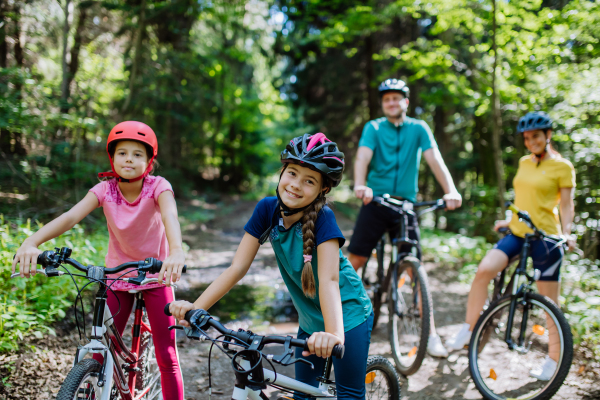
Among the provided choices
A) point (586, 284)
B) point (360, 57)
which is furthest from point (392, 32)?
point (586, 284)

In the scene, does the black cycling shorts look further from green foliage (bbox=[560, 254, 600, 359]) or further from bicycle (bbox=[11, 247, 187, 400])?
bicycle (bbox=[11, 247, 187, 400])


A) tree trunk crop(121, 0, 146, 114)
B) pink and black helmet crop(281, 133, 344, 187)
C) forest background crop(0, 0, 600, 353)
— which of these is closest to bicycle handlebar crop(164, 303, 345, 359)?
pink and black helmet crop(281, 133, 344, 187)

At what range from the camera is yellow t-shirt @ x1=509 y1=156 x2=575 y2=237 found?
12.3 feet

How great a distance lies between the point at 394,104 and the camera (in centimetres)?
402

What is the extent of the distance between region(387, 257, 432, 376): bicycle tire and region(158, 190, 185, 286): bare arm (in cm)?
221

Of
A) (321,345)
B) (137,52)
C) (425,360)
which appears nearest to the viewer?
(321,345)

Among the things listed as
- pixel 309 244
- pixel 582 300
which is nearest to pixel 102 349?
pixel 309 244

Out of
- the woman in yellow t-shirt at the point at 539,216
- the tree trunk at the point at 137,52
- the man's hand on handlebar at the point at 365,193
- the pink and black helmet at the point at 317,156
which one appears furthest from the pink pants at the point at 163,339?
the tree trunk at the point at 137,52

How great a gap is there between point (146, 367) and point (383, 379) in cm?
169

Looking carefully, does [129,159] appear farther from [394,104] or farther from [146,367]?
[394,104]

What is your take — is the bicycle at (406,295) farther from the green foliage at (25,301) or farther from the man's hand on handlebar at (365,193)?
the green foliage at (25,301)

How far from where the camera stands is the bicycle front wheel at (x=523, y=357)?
307 cm

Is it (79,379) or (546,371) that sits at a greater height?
(79,379)

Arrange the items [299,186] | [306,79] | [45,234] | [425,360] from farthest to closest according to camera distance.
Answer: [306,79], [425,360], [45,234], [299,186]
